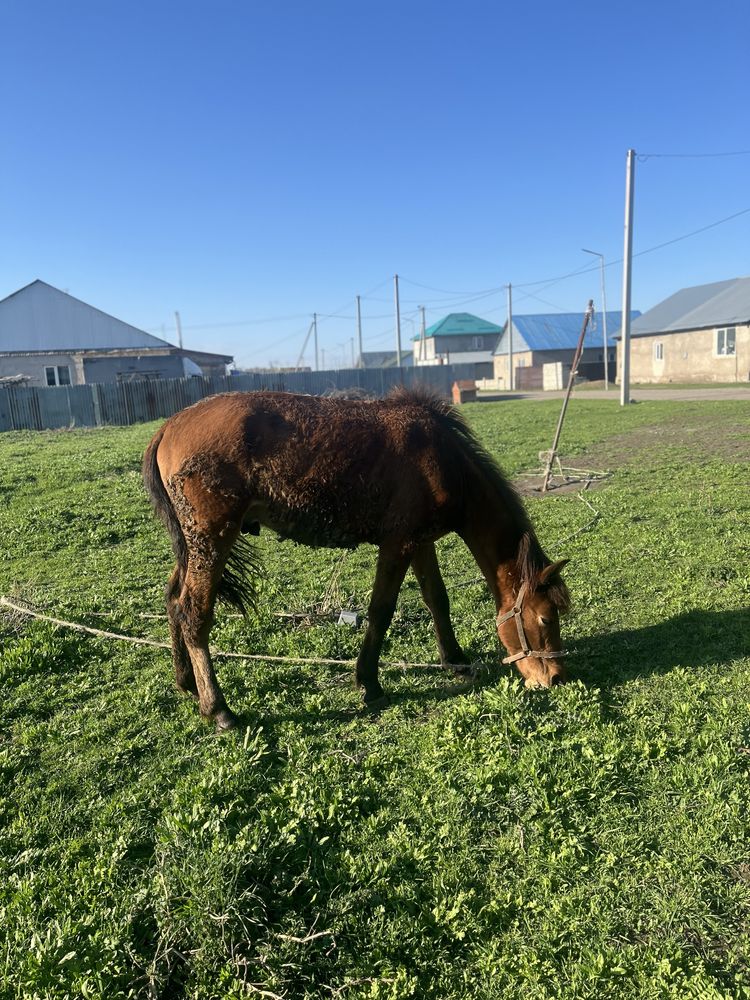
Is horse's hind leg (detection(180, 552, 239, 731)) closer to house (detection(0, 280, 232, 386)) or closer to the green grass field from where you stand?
the green grass field

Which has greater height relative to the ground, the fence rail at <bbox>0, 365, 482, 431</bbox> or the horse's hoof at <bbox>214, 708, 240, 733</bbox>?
the fence rail at <bbox>0, 365, 482, 431</bbox>

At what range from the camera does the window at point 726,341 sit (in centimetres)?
3778

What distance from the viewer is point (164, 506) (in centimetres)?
422

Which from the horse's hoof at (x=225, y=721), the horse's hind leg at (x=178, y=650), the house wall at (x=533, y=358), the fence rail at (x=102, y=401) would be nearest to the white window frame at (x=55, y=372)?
the fence rail at (x=102, y=401)

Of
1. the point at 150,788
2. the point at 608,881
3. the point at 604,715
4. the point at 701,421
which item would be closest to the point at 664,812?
the point at 608,881

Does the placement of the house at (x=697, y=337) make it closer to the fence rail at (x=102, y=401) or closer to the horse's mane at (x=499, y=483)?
the fence rail at (x=102, y=401)

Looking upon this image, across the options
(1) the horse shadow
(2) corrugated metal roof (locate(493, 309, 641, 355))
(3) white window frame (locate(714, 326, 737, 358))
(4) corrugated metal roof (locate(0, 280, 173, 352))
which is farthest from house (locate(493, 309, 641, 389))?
(1) the horse shadow

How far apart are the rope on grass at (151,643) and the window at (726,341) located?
41.1 m

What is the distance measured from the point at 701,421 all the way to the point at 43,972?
63.9ft

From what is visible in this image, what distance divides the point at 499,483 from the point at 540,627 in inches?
39.8

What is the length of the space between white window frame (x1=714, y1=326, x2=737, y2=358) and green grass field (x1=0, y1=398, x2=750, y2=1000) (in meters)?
38.1

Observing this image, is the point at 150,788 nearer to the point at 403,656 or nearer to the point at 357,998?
the point at 357,998

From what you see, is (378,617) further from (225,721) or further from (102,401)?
(102,401)

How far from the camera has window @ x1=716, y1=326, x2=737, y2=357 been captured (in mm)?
37781
